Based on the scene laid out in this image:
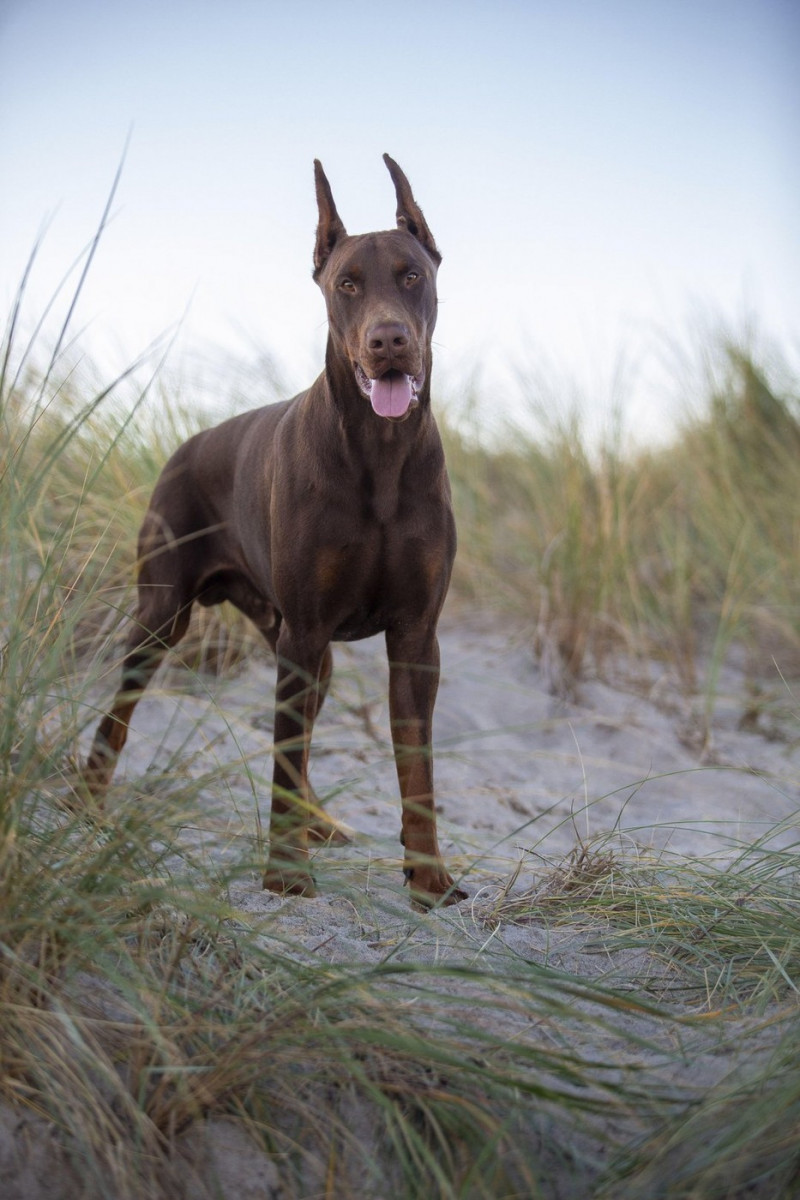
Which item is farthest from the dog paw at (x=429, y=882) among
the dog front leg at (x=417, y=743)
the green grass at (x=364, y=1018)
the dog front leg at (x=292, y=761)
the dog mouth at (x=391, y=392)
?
the dog mouth at (x=391, y=392)

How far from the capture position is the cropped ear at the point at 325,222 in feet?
10.5

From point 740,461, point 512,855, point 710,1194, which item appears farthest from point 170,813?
point 740,461

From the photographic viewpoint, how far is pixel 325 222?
10.6 ft

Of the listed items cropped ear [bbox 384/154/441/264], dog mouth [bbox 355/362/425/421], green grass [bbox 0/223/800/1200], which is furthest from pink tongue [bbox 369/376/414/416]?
green grass [bbox 0/223/800/1200]

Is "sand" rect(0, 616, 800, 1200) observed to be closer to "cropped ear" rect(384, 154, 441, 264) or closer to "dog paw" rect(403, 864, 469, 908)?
"dog paw" rect(403, 864, 469, 908)

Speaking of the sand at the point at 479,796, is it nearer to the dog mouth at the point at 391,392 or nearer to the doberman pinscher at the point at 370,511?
the doberman pinscher at the point at 370,511

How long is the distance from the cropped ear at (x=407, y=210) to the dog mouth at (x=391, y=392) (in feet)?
1.86

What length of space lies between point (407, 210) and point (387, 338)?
2.13 ft

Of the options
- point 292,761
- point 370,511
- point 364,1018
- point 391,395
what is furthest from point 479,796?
point 364,1018

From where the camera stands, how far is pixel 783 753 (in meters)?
4.99

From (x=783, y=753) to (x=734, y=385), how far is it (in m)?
3.25

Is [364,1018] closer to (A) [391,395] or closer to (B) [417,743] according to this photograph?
(B) [417,743]

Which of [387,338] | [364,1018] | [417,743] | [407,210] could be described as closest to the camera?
[364,1018]

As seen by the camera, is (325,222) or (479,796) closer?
(325,222)
